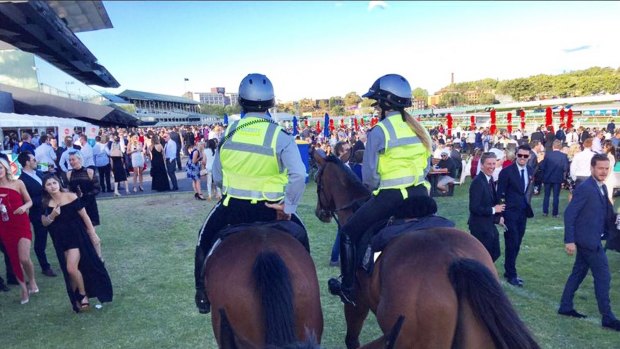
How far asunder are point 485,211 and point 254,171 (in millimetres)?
3885

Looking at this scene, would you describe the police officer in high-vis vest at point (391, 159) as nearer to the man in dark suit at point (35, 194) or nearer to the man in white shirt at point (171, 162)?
the man in dark suit at point (35, 194)

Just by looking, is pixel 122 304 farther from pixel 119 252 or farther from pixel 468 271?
pixel 468 271

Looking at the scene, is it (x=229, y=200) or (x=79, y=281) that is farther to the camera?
(x=79, y=281)

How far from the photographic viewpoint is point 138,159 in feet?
47.3

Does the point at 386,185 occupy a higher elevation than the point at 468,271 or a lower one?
higher

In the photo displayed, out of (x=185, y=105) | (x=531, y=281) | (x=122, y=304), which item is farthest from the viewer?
(x=185, y=105)

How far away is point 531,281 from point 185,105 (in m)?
98.8

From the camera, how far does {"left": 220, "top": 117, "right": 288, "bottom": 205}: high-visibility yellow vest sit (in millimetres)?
3051

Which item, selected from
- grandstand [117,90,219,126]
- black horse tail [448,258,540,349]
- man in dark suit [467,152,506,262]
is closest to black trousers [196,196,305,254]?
black horse tail [448,258,540,349]

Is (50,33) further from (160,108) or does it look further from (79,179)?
(160,108)

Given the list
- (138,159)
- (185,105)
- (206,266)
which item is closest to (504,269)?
(206,266)

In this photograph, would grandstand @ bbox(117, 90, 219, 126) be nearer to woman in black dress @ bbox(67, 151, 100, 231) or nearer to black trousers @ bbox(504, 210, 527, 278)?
woman in black dress @ bbox(67, 151, 100, 231)

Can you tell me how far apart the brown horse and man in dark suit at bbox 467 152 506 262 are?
3.77m

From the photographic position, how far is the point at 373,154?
3.30 m
